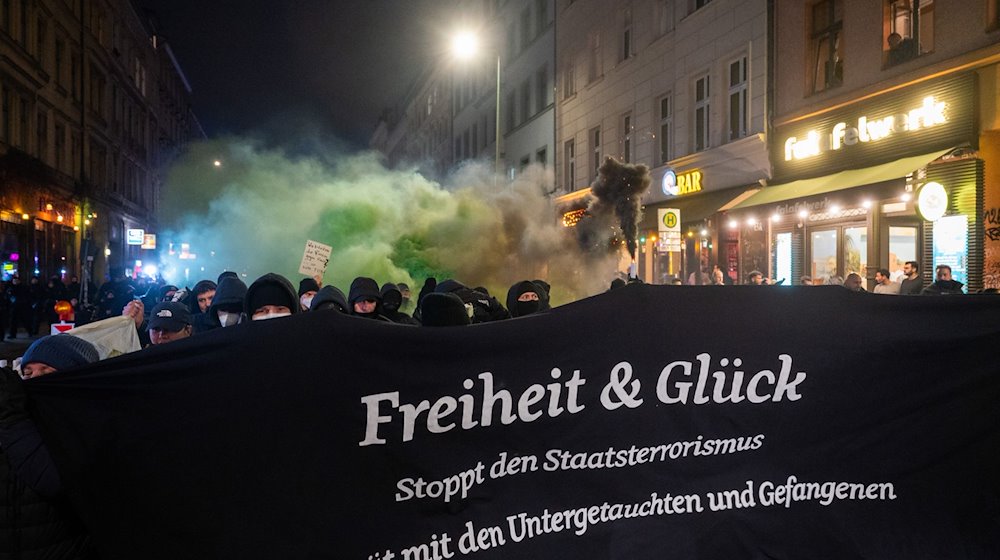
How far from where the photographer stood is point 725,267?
2059cm

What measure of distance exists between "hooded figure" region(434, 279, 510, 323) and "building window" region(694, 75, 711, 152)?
47.5ft

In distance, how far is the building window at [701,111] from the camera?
2153cm

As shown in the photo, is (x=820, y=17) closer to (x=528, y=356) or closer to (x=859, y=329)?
(x=859, y=329)

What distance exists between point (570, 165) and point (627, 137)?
6195mm

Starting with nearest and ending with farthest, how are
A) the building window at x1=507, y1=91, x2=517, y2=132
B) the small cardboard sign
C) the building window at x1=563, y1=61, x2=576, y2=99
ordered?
the small cardboard sign, the building window at x1=563, y1=61, x2=576, y2=99, the building window at x1=507, y1=91, x2=517, y2=132

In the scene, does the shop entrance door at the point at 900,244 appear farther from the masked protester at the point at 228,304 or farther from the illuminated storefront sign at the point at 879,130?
the masked protester at the point at 228,304

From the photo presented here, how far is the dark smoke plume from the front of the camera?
22266 mm

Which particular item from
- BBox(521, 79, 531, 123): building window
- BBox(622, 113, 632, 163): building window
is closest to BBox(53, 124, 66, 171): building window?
BBox(521, 79, 531, 123): building window

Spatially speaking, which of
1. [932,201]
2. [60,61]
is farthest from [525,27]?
[932,201]

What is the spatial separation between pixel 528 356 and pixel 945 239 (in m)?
12.9

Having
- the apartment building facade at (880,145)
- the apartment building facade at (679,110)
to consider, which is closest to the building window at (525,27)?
the apartment building facade at (679,110)

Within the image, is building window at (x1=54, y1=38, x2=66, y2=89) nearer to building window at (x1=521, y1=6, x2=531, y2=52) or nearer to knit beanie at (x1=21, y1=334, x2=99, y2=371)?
building window at (x1=521, y1=6, x2=531, y2=52)

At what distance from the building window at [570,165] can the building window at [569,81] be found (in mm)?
2075

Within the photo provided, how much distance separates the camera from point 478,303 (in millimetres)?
8734
